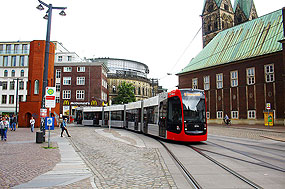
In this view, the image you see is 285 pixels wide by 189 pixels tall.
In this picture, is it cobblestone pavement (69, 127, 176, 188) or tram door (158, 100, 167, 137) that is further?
tram door (158, 100, 167, 137)

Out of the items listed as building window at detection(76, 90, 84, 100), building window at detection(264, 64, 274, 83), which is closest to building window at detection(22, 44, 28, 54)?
building window at detection(76, 90, 84, 100)

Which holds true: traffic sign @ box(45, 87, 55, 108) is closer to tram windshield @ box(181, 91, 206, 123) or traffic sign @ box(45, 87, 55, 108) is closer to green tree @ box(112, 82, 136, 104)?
tram windshield @ box(181, 91, 206, 123)

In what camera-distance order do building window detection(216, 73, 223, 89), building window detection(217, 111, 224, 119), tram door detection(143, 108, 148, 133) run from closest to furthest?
1. tram door detection(143, 108, 148, 133)
2. building window detection(217, 111, 224, 119)
3. building window detection(216, 73, 223, 89)

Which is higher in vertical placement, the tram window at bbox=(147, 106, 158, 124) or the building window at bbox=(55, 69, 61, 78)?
the building window at bbox=(55, 69, 61, 78)

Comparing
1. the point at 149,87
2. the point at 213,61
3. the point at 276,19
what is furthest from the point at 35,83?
the point at 149,87

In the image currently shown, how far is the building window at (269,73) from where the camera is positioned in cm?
3601

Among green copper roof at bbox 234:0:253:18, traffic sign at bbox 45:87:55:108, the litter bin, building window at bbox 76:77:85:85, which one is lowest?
the litter bin

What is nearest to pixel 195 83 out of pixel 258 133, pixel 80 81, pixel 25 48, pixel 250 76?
pixel 250 76

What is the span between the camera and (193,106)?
48.3 ft

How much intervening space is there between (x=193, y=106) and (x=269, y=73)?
26377mm

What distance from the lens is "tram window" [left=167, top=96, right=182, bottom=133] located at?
14492mm

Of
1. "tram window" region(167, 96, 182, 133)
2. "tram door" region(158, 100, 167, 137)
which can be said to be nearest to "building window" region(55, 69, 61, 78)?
"tram door" region(158, 100, 167, 137)

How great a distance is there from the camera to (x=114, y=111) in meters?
32.4

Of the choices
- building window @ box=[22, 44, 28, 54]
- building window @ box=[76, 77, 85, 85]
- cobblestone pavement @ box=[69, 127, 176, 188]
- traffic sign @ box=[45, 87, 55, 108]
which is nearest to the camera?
cobblestone pavement @ box=[69, 127, 176, 188]
